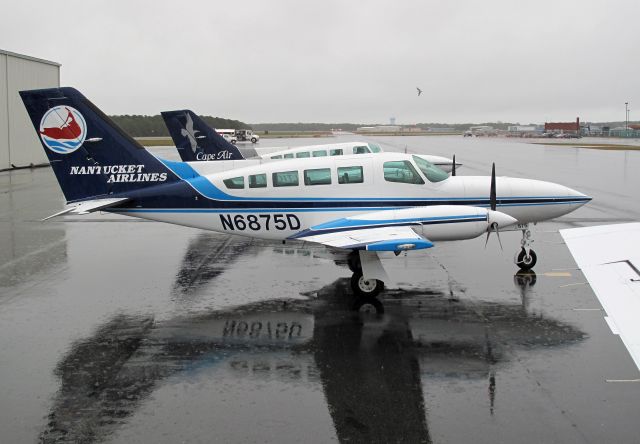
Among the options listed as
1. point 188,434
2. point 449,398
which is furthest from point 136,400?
point 449,398

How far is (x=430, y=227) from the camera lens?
498 inches

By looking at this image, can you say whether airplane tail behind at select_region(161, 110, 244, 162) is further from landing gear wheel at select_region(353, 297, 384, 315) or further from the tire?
landing gear wheel at select_region(353, 297, 384, 315)

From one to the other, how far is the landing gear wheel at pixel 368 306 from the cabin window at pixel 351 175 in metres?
2.83

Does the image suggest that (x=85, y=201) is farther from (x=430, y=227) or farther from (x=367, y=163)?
(x=430, y=227)

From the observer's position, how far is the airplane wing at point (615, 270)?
5098 mm

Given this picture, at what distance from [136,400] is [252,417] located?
61.4 inches

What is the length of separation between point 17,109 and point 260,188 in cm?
4387

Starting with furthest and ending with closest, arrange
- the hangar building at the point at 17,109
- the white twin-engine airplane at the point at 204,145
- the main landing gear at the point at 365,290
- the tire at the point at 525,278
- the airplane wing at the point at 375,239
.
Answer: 1. the hangar building at the point at 17,109
2. the white twin-engine airplane at the point at 204,145
3. the tire at the point at 525,278
4. the main landing gear at the point at 365,290
5. the airplane wing at the point at 375,239

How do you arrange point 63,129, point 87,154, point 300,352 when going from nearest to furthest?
point 300,352 → point 63,129 → point 87,154

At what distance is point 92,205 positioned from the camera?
14.1 metres

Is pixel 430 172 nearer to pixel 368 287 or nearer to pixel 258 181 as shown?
pixel 368 287

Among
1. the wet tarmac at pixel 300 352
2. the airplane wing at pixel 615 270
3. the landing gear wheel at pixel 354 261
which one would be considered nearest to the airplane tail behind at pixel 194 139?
the wet tarmac at pixel 300 352

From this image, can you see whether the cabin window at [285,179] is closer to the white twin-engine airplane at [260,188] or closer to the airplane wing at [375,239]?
the white twin-engine airplane at [260,188]

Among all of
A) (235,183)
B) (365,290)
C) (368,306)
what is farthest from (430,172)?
(235,183)
